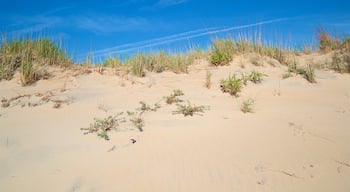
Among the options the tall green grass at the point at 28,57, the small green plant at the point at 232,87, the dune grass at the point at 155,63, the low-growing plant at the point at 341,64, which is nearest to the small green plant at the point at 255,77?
the small green plant at the point at 232,87

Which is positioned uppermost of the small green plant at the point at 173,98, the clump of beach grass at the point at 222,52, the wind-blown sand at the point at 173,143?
the clump of beach grass at the point at 222,52

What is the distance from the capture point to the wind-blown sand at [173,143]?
9.29 feet

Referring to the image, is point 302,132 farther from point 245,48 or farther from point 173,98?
point 245,48

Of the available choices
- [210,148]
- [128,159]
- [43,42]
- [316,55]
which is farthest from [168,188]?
[316,55]

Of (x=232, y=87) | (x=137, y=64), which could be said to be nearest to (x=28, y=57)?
(x=137, y=64)

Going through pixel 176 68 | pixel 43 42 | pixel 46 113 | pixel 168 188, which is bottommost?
pixel 168 188

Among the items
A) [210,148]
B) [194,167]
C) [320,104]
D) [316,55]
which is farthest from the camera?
[316,55]

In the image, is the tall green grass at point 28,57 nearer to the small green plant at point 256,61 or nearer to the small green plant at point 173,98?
the small green plant at point 173,98

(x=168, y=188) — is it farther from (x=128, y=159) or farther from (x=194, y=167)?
(x=128, y=159)

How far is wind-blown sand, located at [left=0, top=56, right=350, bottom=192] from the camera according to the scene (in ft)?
9.29

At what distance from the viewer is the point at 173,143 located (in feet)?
11.4

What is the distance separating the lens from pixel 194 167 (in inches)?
119

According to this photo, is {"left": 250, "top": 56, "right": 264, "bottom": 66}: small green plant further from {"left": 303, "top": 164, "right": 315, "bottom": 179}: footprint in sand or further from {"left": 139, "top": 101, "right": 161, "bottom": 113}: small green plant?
{"left": 303, "top": 164, "right": 315, "bottom": 179}: footprint in sand

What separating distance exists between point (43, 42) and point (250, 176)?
4974mm
